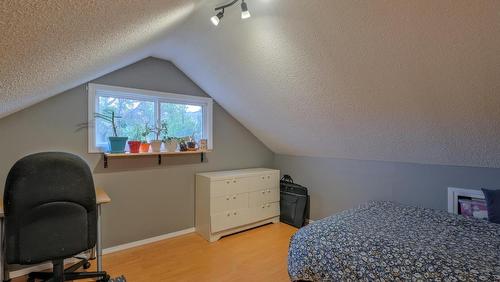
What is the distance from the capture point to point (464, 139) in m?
2.10

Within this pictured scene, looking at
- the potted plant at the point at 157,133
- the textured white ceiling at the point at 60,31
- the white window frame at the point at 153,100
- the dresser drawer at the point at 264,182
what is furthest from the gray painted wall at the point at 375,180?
the textured white ceiling at the point at 60,31

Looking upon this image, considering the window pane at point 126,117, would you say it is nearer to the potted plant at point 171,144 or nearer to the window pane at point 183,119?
the window pane at point 183,119

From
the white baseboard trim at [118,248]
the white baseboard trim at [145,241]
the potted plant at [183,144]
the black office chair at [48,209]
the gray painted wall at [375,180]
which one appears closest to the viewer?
the black office chair at [48,209]

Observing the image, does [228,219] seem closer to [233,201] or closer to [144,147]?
[233,201]

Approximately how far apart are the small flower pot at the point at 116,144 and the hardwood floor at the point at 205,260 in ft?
3.62

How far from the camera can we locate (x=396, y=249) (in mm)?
1586

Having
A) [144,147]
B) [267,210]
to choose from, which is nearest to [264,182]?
[267,210]

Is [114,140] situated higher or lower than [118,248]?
higher

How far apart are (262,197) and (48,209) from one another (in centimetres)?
242

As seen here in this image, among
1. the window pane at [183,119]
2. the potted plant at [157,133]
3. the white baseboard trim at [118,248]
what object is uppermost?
the window pane at [183,119]

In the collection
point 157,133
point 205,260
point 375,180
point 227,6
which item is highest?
point 227,6

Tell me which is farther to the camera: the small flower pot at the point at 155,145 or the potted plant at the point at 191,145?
the potted plant at the point at 191,145

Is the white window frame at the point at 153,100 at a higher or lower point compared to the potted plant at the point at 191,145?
higher

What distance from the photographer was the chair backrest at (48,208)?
153 centimetres
